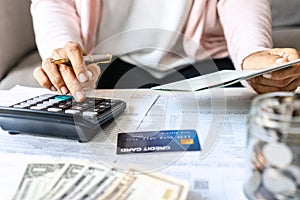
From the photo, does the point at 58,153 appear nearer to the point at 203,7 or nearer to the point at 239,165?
the point at 239,165

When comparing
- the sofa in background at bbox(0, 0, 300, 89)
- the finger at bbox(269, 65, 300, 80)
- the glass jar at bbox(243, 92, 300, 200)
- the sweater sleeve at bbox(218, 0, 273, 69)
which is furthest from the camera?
the sofa in background at bbox(0, 0, 300, 89)

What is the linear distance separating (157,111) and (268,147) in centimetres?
29

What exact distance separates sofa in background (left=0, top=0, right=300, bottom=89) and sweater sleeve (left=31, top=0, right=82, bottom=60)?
0.22 metres

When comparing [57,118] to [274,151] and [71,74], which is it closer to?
[71,74]

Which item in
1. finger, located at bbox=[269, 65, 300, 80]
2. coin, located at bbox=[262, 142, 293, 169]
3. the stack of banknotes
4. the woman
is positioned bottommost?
the woman

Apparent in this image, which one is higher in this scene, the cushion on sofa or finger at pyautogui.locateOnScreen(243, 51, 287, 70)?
finger at pyautogui.locateOnScreen(243, 51, 287, 70)

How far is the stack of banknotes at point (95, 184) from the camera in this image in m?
0.40

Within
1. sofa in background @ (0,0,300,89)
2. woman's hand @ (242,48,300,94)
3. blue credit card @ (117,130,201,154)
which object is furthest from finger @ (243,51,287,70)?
sofa in background @ (0,0,300,89)

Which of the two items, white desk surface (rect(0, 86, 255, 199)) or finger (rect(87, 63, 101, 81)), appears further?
finger (rect(87, 63, 101, 81))

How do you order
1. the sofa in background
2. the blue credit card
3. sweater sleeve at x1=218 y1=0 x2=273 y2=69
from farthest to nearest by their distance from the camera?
1. the sofa in background
2. sweater sleeve at x1=218 y1=0 x2=273 y2=69
3. the blue credit card

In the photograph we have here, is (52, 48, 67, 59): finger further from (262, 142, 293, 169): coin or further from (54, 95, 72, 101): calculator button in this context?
(262, 142, 293, 169): coin

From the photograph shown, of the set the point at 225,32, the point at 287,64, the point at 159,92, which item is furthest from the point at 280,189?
the point at 225,32

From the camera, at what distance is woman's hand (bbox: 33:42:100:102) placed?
2.15 ft

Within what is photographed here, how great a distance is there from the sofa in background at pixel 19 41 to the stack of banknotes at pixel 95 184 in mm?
689
